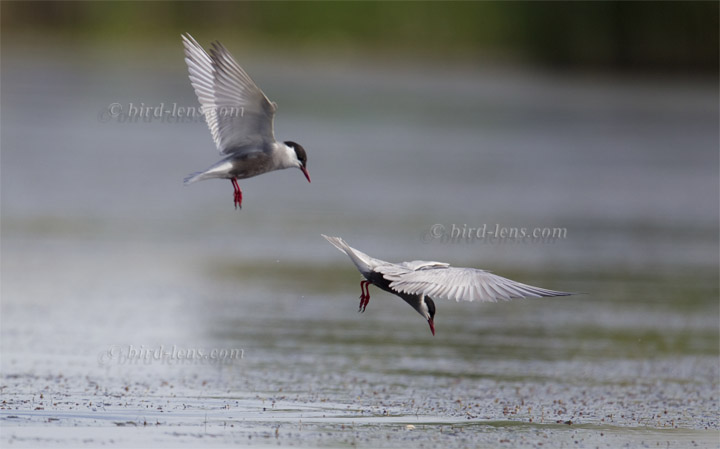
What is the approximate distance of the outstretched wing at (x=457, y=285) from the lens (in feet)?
31.3

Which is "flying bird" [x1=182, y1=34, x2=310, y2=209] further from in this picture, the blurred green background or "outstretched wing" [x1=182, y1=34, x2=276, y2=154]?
the blurred green background

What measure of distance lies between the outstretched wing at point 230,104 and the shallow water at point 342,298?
1916 mm

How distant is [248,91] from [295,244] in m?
8.38

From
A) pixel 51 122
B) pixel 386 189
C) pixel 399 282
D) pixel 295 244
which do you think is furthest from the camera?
pixel 51 122

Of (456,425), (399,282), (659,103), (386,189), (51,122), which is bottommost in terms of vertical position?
(456,425)

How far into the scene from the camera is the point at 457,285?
9.72m

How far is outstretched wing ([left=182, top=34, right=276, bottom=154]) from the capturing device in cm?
1021

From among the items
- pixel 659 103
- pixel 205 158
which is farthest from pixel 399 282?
pixel 659 103

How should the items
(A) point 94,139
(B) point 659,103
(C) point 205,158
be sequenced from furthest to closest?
(B) point 659,103, (A) point 94,139, (C) point 205,158

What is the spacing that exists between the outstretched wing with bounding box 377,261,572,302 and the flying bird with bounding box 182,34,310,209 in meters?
1.13

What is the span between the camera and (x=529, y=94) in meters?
50.4

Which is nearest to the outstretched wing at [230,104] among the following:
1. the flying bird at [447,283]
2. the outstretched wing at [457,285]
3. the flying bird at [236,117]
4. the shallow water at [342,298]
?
the flying bird at [236,117]

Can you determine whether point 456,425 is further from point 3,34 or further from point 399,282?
point 3,34

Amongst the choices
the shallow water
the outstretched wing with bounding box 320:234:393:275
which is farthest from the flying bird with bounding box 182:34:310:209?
the shallow water
